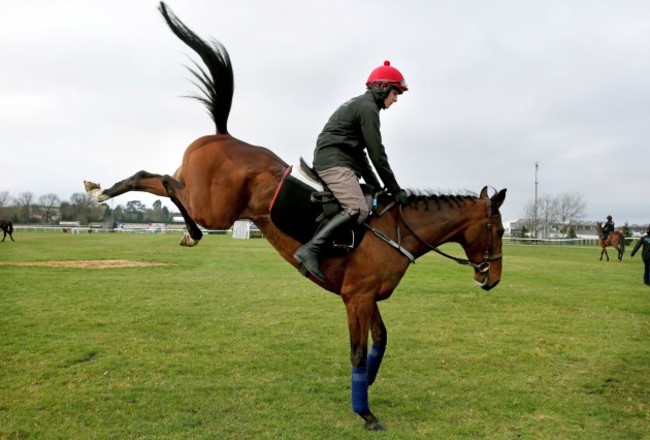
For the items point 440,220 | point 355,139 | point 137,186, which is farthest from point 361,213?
point 137,186

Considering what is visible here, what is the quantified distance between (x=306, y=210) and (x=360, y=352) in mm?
1704

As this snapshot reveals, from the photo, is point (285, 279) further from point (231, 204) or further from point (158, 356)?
point (231, 204)

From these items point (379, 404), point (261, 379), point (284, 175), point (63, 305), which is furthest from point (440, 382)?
point (63, 305)

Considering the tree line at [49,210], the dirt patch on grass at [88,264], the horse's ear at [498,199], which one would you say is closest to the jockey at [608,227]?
the dirt patch on grass at [88,264]

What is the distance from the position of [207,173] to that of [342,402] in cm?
334

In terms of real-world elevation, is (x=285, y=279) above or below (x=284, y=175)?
below

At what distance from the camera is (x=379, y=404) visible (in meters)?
6.46

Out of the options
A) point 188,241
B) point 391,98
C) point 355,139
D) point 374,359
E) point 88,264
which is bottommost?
point 88,264

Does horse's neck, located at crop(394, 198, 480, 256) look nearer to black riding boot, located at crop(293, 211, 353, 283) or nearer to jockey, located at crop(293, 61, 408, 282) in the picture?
jockey, located at crop(293, 61, 408, 282)

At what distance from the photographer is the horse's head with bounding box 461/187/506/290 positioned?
642cm

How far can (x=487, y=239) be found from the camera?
21.1 feet

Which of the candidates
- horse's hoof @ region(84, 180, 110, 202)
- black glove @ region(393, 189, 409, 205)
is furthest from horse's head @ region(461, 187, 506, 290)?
horse's hoof @ region(84, 180, 110, 202)

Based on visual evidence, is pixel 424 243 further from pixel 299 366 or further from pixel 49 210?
pixel 49 210

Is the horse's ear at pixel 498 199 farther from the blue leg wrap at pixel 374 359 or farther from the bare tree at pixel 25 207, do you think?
the bare tree at pixel 25 207
